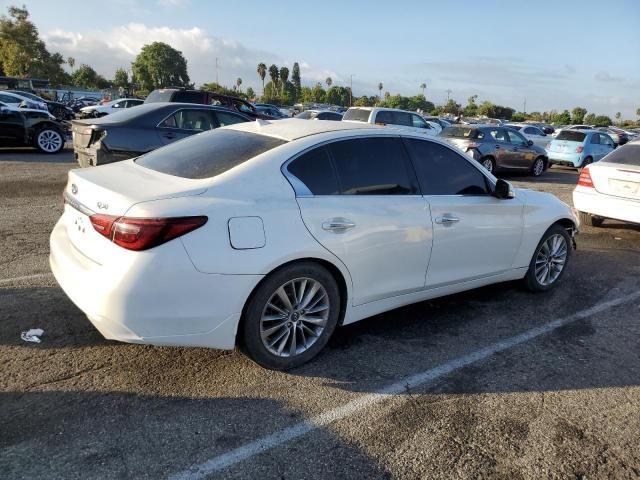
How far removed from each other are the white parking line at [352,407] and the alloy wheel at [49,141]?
1354 cm

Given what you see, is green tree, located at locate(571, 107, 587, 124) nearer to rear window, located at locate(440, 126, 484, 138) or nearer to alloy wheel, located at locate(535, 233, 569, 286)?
rear window, located at locate(440, 126, 484, 138)

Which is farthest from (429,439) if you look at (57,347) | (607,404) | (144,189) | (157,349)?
(57,347)

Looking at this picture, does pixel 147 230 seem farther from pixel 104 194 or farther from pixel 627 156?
pixel 627 156

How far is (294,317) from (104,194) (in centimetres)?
139

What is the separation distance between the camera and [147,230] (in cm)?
282

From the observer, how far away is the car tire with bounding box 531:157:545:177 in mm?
16144

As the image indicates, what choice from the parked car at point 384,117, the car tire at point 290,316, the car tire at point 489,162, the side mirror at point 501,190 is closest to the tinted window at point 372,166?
the car tire at point 290,316

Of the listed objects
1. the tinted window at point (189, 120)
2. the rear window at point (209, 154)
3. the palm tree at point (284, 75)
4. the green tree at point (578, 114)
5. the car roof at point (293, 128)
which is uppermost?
the palm tree at point (284, 75)

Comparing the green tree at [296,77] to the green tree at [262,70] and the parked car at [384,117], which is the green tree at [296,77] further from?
the parked car at [384,117]

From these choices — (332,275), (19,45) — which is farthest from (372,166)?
(19,45)

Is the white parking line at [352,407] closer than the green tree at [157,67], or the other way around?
the white parking line at [352,407]

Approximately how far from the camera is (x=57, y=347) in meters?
3.53

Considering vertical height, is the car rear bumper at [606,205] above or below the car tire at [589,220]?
above

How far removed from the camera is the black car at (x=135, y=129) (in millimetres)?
8523
